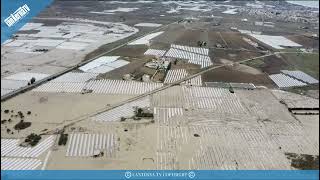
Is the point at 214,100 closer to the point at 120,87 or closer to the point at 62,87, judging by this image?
the point at 120,87

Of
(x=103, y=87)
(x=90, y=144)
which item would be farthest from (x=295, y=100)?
(x=90, y=144)

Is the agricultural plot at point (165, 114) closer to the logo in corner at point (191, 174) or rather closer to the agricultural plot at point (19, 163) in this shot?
the logo in corner at point (191, 174)

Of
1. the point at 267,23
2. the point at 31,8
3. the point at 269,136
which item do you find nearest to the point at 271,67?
the point at 269,136

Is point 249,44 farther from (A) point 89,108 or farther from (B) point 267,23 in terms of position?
(A) point 89,108

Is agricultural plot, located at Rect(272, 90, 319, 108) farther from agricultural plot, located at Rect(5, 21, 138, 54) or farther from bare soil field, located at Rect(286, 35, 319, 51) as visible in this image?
agricultural plot, located at Rect(5, 21, 138, 54)

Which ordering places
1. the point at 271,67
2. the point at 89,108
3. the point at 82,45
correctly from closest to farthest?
Result: the point at 89,108 → the point at 271,67 → the point at 82,45

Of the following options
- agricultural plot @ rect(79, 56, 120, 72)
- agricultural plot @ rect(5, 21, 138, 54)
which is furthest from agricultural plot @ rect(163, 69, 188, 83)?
agricultural plot @ rect(5, 21, 138, 54)
